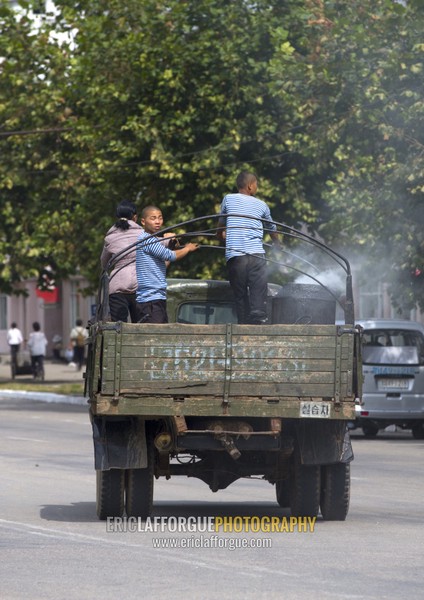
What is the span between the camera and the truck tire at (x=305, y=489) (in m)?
12.1

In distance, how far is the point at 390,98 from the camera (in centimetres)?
2500

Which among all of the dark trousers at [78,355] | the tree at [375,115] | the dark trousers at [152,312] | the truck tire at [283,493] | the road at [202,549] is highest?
the tree at [375,115]

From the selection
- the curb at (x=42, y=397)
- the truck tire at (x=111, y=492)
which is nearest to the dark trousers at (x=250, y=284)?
the truck tire at (x=111, y=492)

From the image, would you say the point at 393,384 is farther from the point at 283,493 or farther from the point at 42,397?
the point at 42,397

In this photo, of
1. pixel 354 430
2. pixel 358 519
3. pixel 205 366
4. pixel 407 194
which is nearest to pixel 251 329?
pixel 205 366

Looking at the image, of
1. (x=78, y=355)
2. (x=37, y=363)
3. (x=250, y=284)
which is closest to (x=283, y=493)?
(x=250, y=284)

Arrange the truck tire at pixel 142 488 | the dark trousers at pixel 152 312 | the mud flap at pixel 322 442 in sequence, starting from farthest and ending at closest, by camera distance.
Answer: the dark trousers at pixel 152 312 < the truck tire at pixel 142 488 < the mud flap at pixel 322 442

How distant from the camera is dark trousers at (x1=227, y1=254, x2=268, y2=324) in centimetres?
1260

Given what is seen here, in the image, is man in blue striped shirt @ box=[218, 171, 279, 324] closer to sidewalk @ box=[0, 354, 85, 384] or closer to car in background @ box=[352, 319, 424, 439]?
car in background @ box=[352, 319, 424, 439]

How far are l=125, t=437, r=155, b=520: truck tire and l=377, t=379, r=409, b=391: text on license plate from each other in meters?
12.9

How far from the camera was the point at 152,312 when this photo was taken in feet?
40.9

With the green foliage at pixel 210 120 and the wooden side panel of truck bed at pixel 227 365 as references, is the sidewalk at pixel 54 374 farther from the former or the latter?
the wooden side panel of truck bed at pixel 227 365

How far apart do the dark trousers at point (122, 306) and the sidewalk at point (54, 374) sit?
111ft

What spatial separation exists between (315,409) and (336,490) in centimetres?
106
